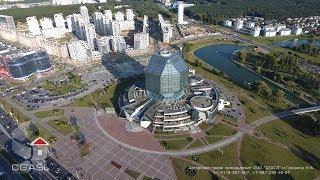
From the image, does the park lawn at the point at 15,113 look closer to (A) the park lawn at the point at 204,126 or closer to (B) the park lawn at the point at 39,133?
(B) the park lawn at the point at 39,133

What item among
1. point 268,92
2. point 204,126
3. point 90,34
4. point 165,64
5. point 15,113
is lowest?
point 204,126

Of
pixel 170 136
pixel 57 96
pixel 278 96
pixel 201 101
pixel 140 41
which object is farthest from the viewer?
pixel 140 41

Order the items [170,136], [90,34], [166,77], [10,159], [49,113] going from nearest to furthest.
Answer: [10,159] < [170,136] < [166,77] < [49,113] < [90,34]

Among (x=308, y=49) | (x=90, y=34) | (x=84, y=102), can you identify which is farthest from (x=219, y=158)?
(x=90, y=34)

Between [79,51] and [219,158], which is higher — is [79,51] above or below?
above

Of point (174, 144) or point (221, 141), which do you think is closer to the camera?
point (174, 144)

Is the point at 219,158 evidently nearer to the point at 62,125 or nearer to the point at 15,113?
the point at 62,125

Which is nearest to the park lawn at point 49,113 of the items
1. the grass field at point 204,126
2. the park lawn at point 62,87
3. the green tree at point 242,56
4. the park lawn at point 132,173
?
the park lawn at point 62,87

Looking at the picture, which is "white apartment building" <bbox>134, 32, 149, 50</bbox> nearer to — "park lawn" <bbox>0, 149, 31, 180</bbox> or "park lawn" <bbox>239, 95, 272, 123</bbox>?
"park lawn" <bbox>239, 95, 272, 123</bbox>
